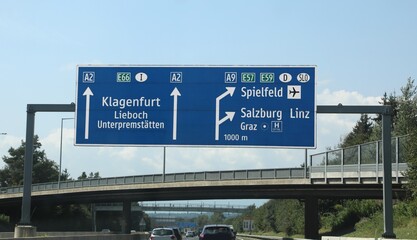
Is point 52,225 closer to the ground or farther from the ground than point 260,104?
closer to the ground

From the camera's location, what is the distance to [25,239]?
973 inches

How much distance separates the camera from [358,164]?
42.0 metres

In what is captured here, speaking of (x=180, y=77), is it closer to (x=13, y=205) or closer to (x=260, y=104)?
(x=260, y=104)

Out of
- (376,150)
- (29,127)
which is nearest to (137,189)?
Result: (376,150)

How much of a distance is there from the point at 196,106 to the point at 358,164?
1972cm

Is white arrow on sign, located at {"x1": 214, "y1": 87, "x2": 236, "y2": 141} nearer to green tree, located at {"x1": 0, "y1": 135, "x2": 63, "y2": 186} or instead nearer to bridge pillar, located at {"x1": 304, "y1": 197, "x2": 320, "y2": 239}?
bridge pillar, located at {"x1": 304, "y1": 197, "x2": 320, "y2": 239}

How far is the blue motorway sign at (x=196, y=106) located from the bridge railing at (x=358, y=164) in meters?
14.8

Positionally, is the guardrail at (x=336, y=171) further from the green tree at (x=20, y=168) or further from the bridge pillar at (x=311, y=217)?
the green tree at (x=20, y=168)

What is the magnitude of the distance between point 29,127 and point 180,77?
6471mm

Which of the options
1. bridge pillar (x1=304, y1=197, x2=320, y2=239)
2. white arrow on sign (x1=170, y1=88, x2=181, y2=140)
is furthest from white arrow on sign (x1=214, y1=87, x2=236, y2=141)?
bridge pillar (x1=304, y1=197, x2=320, y2=239)

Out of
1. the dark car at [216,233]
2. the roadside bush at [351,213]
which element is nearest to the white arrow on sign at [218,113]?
the dark car at [216,233]

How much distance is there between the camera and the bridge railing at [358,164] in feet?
126

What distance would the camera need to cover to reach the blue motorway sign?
2495cm

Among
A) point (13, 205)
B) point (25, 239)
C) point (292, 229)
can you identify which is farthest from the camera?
point (13, 205)
